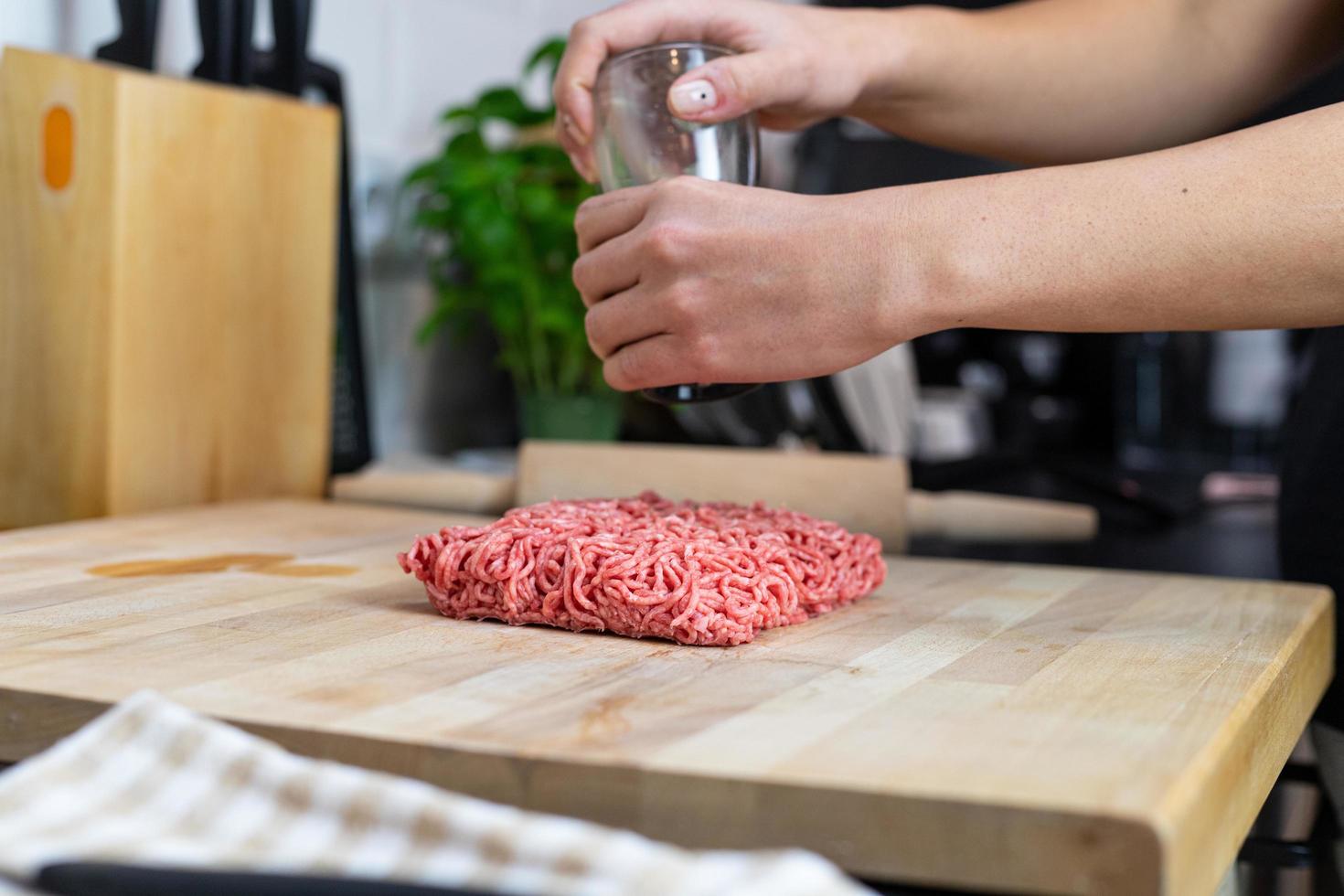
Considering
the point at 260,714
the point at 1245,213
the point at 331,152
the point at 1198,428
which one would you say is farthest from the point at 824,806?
the point at 1198,428

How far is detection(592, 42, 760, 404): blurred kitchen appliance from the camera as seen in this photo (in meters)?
0.86

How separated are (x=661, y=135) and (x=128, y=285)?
54 cm

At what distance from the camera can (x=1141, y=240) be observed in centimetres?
69

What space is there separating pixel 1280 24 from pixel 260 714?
1.02 m

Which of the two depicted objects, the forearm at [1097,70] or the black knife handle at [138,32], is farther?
the black knife handle at [138,32]

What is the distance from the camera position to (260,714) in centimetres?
54

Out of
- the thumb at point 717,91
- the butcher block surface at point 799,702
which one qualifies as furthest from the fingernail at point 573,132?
the butcher block surface at point 799,702

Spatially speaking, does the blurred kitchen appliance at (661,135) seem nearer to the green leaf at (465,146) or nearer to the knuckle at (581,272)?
the knuckle at (581,272)

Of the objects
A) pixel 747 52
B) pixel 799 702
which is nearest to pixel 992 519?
pixel 747 52

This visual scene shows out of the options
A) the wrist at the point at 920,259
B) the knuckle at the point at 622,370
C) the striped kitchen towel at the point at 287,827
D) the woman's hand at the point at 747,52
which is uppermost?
the woman's hand at the point at 747,52

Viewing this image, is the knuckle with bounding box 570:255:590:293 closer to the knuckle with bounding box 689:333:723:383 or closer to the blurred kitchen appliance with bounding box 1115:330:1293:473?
the knuckle with bounding box 689:333:723:383

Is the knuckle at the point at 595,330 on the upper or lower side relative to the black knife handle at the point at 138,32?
lower

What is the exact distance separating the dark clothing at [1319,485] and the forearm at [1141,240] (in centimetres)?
30

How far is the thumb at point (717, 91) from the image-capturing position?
2.75ft
